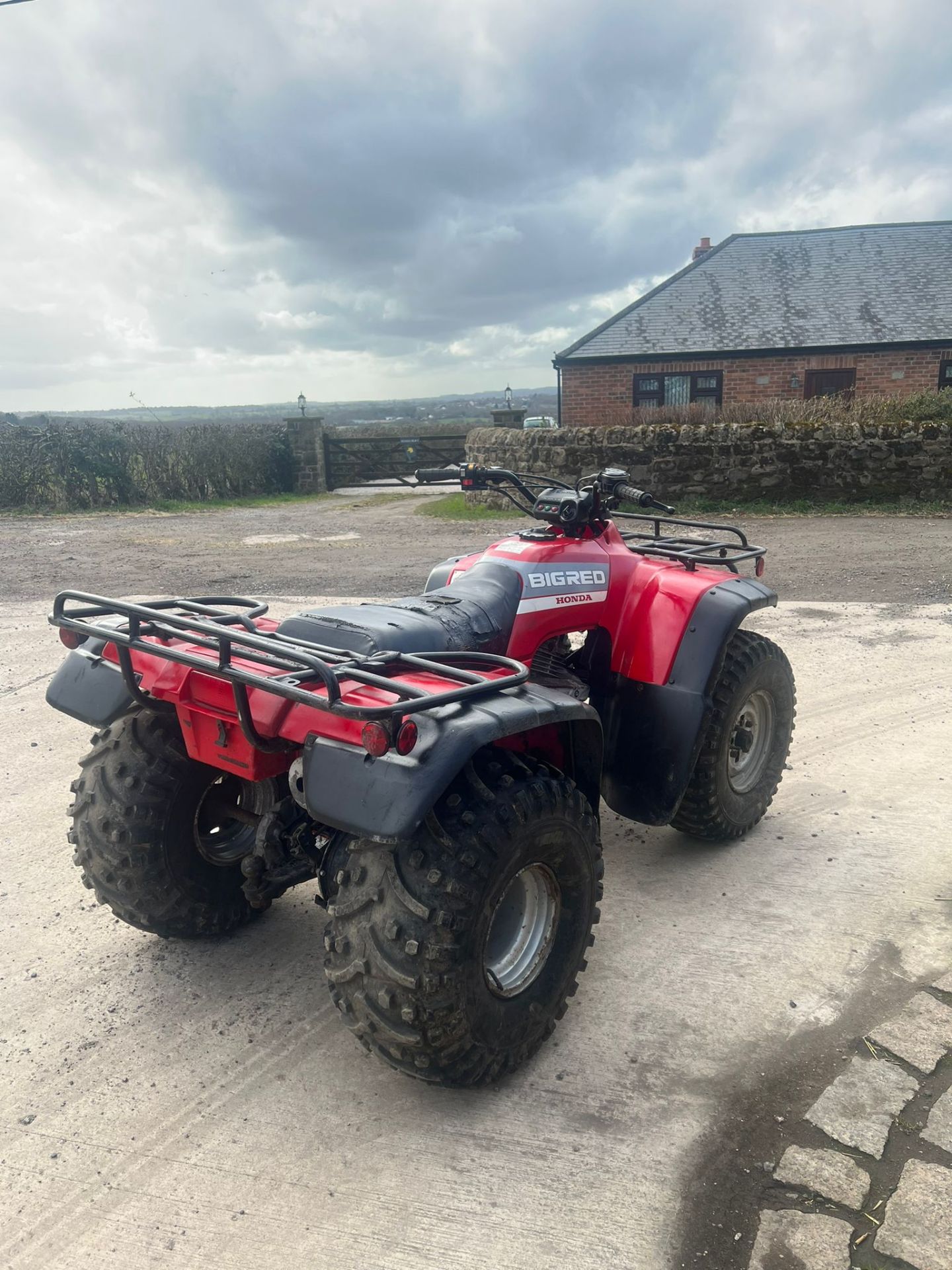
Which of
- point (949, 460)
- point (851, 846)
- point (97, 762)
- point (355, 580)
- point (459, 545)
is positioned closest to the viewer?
point (97, 762)

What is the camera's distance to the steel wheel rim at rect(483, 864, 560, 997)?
261 centimetres

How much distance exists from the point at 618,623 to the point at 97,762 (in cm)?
195

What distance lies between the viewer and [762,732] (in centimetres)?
411

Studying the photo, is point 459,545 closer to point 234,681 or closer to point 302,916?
point 302,916

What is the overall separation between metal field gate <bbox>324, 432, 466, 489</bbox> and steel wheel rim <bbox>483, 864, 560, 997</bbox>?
18952 mm

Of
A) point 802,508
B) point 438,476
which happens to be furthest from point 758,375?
point 438,476

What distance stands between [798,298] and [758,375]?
223 cm

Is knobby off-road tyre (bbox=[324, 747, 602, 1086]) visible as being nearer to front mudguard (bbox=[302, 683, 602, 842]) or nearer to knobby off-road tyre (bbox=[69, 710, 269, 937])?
front mudguard (bbox=[302, 683, 602, 842])

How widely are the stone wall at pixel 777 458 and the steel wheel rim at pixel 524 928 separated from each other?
1105 cm

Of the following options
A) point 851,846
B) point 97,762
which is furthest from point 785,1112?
point 97,762

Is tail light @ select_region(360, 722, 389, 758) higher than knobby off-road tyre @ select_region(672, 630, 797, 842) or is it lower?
higher

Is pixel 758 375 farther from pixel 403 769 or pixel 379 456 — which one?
pixel 403 769

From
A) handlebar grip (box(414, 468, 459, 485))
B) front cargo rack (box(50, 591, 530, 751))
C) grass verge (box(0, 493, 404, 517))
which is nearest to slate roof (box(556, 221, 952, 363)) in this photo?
grass verge (box(0, 493, 404, 517))

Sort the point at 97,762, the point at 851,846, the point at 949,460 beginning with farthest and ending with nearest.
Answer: the point at 949,460
the point at 851,846
the point at 97,762
